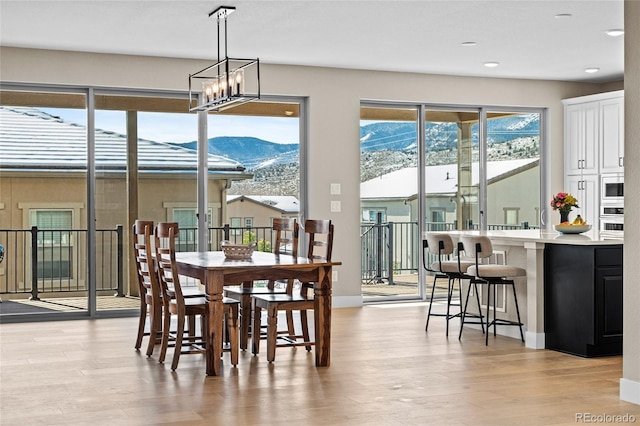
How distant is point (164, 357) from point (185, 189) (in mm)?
3193

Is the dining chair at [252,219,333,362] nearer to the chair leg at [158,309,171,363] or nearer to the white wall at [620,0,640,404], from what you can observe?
the chair leg at [158,309,171,363]

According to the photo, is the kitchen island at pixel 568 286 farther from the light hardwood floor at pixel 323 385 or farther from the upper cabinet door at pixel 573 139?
the upper cabinet door at pixel 573 139

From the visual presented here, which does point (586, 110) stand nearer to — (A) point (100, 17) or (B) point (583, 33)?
(B) point (583, 33)

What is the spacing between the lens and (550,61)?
8859 mm

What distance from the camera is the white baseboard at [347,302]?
9203mm

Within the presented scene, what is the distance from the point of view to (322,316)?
5.70 meters

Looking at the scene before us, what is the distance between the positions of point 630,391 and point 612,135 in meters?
5.39

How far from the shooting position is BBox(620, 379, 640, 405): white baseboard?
4.65 m

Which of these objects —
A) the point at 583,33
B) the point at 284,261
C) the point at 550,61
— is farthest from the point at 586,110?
the point at 284,261

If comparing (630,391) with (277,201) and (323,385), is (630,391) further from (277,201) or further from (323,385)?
(277,201)

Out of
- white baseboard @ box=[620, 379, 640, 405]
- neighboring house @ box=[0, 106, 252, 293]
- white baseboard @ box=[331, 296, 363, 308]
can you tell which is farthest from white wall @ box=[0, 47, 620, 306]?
white baseboard @ box=[620, 379, 640, 405]

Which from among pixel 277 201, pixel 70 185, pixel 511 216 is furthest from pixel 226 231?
pixel 511 216

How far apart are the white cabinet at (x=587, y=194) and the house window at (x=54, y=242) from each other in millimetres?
5670

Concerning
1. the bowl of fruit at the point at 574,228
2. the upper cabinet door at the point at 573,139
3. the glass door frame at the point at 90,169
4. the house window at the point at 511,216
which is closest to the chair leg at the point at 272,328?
the bowl of fruit at the point at 574,228
